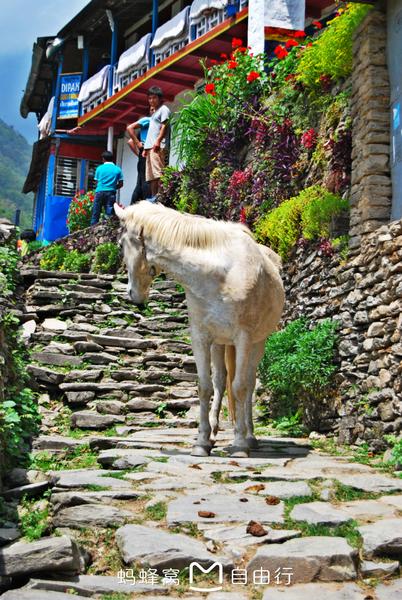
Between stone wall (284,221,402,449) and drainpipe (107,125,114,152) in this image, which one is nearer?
stone wall (284,221,402,449)

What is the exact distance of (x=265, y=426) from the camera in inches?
352

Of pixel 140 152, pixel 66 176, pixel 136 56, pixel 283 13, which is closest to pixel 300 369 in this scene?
pixel 283 13

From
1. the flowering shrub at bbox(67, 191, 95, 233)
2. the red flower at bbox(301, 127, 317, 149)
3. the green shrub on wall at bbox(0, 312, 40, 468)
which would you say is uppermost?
the flowering shrub at bbox(67, 191, 95, 233)

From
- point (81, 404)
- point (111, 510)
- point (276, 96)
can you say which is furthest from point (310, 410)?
point (276, 96)

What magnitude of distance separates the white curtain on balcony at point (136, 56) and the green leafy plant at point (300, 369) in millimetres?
14735

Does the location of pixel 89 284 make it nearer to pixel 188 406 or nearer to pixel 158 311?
pixel 158 311

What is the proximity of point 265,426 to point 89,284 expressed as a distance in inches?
195

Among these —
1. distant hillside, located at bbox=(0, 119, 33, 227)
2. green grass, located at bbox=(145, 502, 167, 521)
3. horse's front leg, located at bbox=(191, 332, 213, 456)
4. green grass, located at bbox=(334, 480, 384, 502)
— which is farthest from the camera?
distant hillside, located at bbox=(0, 119, 33, 227)

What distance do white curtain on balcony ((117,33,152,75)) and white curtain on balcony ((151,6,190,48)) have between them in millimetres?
885

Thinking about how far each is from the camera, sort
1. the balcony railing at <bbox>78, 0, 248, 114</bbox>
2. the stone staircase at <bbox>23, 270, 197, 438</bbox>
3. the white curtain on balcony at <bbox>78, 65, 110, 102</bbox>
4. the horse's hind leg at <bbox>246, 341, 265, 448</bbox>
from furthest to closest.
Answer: the white curtain on balcony at <bbox>78, 65, 110, 102</bbox> → the balcony railing at <bbox>78, 0, 248, 114</bbox> → the stone staircase at <bbox>23, 270, 197, 438</bbox> → the horse's hind leg at <bbox>246, 341, 265, 448</bbox>

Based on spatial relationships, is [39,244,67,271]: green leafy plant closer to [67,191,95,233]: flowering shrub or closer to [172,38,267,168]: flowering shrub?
[67,191,95,233]: flowering shrub

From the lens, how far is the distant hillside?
84.6 meters

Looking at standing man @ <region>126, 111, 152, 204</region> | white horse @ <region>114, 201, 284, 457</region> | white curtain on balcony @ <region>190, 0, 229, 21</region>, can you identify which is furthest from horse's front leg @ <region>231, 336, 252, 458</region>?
white curtain on balcony @ <region>190, 0, 229, 21</region>

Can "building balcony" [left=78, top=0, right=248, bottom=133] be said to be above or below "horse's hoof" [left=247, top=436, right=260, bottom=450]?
above
